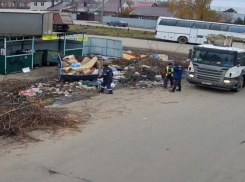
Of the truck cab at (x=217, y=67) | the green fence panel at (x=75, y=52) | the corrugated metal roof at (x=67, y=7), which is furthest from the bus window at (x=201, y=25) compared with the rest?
the corrugated metal roof at (x=67, y=7)

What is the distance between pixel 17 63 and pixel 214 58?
10.2 metres

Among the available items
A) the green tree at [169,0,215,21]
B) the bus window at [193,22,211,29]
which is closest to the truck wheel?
the bus window at [193,22,211,29]

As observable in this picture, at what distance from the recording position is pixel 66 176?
24.3 feet

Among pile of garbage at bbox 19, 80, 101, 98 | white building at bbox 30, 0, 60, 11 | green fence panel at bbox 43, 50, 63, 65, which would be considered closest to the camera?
pile of garbage at bbox 19, 80, 101, 98

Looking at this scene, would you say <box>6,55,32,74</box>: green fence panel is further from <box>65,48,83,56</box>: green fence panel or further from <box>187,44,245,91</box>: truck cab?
<box>187,44,245,91</box>: truck cab

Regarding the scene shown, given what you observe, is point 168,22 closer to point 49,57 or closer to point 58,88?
point 49,57

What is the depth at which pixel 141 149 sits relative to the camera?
30.2ft

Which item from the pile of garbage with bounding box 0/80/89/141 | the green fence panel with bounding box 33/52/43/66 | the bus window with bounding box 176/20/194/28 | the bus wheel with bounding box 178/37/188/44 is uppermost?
the bus window with bounding box 176/20/194/28

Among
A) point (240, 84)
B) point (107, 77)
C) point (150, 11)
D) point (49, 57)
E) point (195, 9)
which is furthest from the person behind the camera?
point (150, 11)

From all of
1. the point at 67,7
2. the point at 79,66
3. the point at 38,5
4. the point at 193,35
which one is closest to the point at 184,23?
the point at 193,35

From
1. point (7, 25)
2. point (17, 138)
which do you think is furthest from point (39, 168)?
point (7, 25)

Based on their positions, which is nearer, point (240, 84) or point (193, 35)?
point (240, 84)

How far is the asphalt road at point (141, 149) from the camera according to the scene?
761cm

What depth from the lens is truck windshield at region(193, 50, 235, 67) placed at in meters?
17.2
